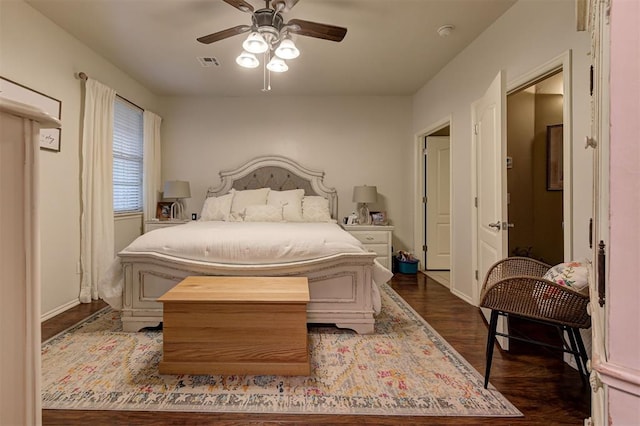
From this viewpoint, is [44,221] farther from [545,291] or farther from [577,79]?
[577,79]

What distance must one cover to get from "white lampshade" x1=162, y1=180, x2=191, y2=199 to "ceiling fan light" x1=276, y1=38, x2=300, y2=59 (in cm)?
280

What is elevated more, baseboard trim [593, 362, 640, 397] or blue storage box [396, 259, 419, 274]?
baseboard trim [593, 362, 640, 397]

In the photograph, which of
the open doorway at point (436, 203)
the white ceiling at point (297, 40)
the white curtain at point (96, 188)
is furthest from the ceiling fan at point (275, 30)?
the open doorway at point (436, 203)

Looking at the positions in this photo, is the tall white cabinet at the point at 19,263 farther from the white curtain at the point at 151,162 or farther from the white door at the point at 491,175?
the white curtain at the point at 151,162

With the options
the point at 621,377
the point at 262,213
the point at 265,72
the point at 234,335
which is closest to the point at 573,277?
the point at 621,377

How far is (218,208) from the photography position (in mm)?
4316

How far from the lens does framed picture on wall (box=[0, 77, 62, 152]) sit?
8.14 feet

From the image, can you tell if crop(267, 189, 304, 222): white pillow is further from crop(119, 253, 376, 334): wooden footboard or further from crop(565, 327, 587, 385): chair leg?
crop(565, 327, 587, 385): chair leg

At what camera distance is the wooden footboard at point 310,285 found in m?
2.52

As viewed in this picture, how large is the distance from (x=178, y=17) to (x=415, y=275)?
13.1ft

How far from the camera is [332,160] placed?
4.95m

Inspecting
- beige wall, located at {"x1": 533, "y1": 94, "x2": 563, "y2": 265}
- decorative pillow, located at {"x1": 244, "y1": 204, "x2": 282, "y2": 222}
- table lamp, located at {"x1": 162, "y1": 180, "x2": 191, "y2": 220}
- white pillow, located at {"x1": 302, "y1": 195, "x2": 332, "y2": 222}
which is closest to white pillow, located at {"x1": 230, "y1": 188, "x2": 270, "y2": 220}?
decorative pillow, located at {"x1": 244, "y1": 204, "x2": 282, "y2": 222}

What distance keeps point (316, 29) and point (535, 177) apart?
308 cm

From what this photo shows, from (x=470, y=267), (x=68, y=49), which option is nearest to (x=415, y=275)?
(x=470, y=267)
